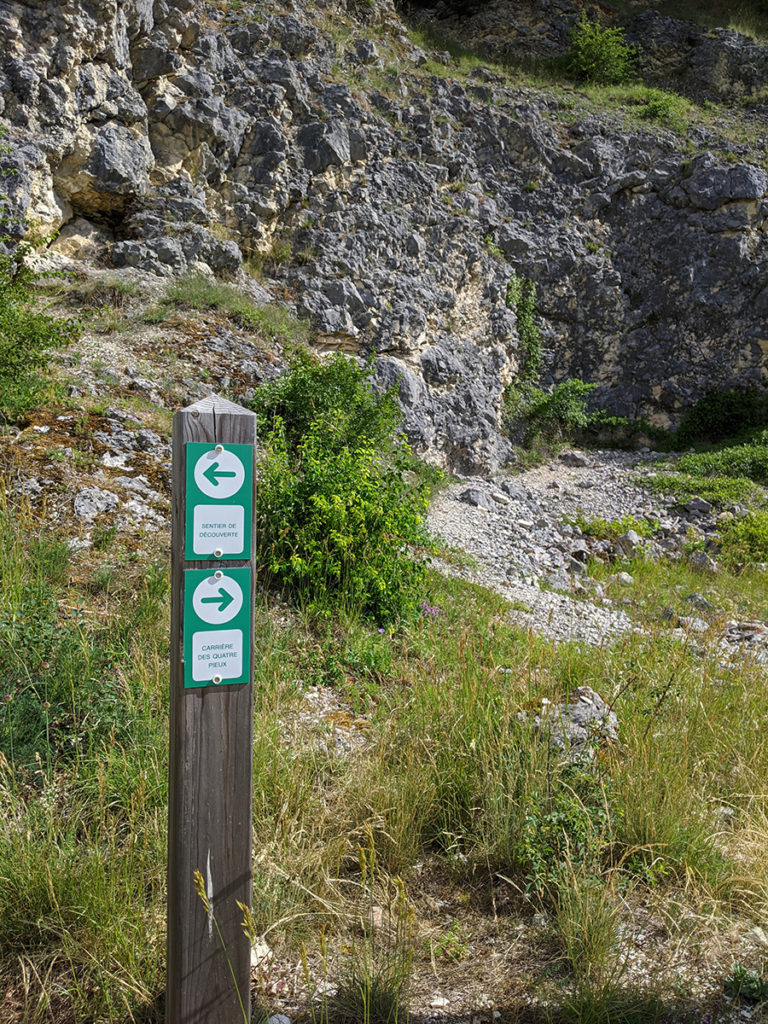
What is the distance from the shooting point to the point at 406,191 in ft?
40.8

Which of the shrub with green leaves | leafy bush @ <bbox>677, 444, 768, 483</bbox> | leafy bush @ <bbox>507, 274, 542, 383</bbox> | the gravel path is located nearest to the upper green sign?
the gravel path

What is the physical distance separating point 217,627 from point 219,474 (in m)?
0.40

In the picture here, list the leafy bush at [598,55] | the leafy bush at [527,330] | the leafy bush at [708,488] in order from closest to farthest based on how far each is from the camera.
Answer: the leafy bush at [708,488]
the leafy bush at [527,330]
the leafy bush at [598,55]

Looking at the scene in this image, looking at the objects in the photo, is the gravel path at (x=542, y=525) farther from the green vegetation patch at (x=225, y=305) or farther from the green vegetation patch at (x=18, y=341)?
the green vegetation patch at (x=18, y=341)

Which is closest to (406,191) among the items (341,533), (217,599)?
(341,533)

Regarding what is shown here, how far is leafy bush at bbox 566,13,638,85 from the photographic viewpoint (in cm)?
1731

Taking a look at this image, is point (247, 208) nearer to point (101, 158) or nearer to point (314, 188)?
point (314, 188)

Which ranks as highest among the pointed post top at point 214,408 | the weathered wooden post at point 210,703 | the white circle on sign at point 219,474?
the pointed post top at point 214,408

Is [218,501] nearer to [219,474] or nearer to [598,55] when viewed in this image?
[219,474]

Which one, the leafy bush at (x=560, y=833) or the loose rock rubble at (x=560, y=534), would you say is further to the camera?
the loose rock rubble at (x=560, y=534)

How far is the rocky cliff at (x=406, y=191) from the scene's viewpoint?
9422 millimetres

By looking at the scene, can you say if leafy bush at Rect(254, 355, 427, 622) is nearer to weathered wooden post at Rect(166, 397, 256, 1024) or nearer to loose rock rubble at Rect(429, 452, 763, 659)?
loose rock rubble at Rect(429, 452, 763, 659)

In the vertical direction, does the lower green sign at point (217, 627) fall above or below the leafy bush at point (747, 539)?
above

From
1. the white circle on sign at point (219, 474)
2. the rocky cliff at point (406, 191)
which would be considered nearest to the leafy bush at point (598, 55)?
the rocky cliff at point (406, 191)
